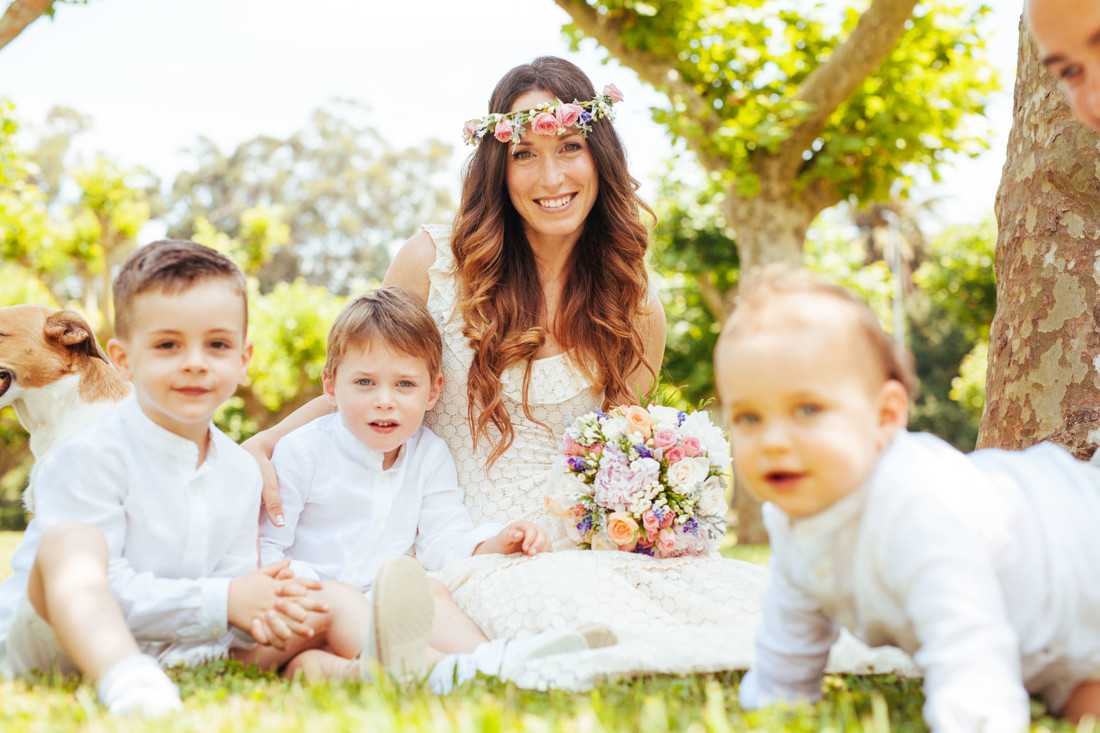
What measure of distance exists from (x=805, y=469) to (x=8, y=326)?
3.37m

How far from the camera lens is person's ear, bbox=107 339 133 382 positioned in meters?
2.79

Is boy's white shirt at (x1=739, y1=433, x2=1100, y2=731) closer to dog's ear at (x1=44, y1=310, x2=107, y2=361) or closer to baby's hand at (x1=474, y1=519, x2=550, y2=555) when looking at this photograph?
baby's hand at (x1=474, y1=519, x2=550, y2=555)

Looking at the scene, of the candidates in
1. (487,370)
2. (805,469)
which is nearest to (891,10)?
(487,370)

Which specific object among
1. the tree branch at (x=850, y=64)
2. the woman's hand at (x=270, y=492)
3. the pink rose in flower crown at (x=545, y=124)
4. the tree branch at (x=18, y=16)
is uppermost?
the tree branch at (x=850, y=64)

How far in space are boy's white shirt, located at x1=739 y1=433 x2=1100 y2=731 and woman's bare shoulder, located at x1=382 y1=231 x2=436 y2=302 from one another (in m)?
2.61

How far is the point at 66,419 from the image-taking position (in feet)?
12.1

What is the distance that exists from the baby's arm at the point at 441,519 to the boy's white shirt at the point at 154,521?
90cm

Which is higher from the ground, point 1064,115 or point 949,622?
point 1064,115

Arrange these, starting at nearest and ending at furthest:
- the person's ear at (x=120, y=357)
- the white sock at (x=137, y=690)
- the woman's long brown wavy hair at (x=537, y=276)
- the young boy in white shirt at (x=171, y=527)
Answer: the white sock at (x=137, y=690) < the young boy in white shirt at (x=171, y=527) < the person's ear at (x=120, y=357) < the woman's long brown wavy hair at (x=537, y=276)

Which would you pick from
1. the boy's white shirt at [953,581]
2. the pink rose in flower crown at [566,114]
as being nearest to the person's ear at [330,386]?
the pink rose in flower crown at [566,114]

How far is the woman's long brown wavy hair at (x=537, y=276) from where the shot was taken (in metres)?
4.10

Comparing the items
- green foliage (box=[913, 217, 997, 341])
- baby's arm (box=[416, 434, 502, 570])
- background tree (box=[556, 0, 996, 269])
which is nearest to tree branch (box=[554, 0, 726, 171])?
background tree (box=[556, 0, 996, 269])

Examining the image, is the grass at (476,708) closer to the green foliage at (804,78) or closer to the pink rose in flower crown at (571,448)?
the pink rose in flower crown at (571,448)

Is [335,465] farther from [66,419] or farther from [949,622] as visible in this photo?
[949,622]
